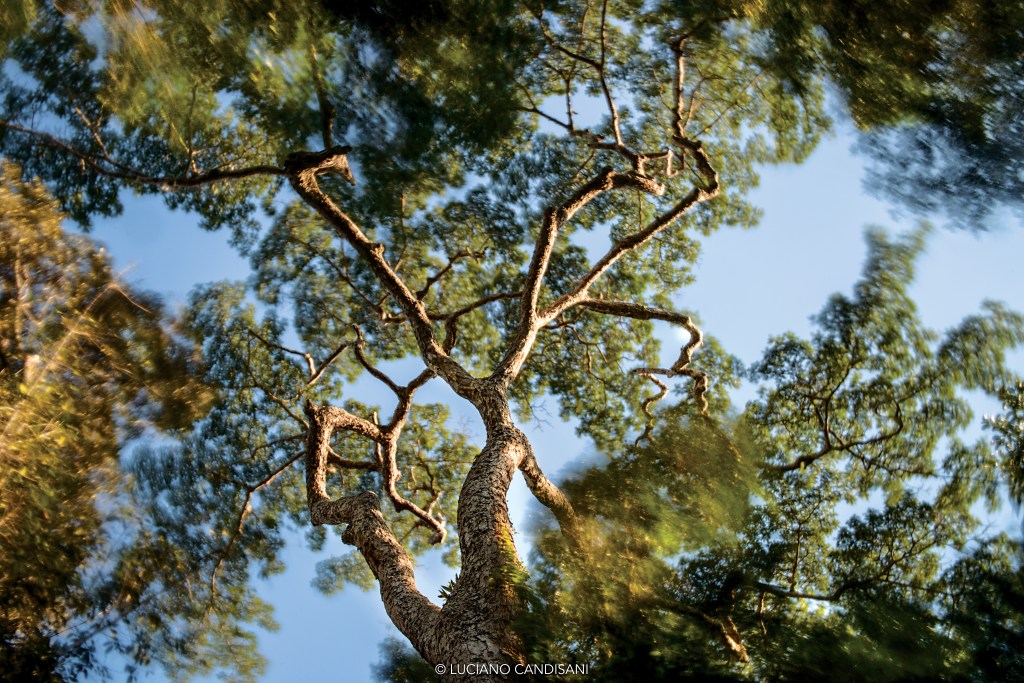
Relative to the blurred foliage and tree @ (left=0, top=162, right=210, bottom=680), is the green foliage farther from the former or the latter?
tree @ (left=0, top=162, right=210, bottom=680)

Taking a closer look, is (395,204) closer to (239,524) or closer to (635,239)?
(635,239)

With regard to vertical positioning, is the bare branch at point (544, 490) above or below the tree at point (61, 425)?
below

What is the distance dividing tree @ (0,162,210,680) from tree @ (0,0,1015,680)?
0.76m

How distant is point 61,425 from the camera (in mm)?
3965

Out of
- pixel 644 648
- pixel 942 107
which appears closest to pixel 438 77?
pixel 942 107

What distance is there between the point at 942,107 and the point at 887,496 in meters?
2.50

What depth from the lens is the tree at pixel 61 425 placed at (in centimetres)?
380

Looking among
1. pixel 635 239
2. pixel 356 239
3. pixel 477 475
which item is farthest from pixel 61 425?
pixel 635 239

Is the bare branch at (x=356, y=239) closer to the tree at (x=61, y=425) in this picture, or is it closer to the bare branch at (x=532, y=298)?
the bare branch at (x=532, y=298)

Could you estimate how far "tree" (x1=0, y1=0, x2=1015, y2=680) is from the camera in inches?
179

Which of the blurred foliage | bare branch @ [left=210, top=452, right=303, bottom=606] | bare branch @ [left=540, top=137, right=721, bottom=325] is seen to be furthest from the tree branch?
bare branch @ [left=210, top=452, right=303, bottom=606]

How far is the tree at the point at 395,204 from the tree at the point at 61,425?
2.48ft

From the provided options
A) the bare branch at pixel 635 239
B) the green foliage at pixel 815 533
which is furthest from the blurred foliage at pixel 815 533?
the bare branch at pixel 635 239

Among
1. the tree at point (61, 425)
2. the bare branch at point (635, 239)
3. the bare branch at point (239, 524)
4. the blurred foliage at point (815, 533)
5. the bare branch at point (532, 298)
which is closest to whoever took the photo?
the blurred foliage at point (815, 533)
